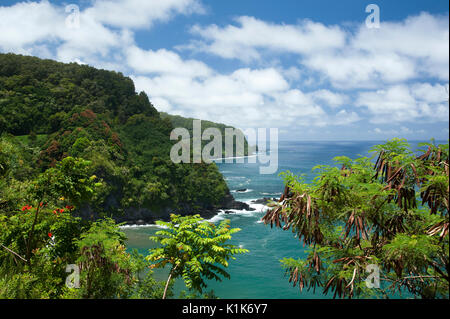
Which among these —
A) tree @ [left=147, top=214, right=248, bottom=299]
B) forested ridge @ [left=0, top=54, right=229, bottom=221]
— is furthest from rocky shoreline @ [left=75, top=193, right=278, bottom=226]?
tree @ [left=147, top=214, right=248, bottom=299]

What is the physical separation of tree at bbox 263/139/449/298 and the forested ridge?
101 ft

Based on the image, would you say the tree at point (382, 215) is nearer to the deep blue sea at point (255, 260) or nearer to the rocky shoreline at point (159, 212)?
the deep blue sea at point (255, 260)

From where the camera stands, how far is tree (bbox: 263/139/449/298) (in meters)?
3.89

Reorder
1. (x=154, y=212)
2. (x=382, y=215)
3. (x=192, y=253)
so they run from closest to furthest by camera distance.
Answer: (x=382, y=215), (x=192, y=253), (x=154, y=212)

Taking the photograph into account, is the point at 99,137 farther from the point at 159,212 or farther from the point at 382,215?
the point at 382,215

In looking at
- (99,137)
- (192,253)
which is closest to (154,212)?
(99,137)

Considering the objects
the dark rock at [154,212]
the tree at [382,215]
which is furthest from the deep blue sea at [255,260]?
the tree at [382,215]

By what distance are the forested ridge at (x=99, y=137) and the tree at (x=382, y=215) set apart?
3092cm

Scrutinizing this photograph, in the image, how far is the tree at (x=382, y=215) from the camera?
3.89 meters

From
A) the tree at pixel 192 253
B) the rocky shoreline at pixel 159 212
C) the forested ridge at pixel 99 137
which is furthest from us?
the forested ridge at pixel 99 137

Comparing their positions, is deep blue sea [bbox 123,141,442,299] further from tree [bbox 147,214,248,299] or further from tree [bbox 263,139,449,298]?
tree [bbox 263,139,449,298]

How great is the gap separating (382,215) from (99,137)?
136 ft

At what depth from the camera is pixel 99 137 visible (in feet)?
132
